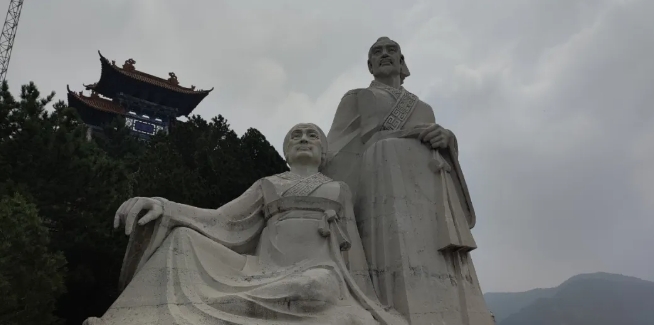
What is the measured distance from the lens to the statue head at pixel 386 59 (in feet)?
21.8

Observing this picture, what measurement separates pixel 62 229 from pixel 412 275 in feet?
21.3

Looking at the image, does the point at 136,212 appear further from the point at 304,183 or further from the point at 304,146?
the point at 304,146

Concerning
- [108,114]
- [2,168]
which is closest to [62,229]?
[2,168]

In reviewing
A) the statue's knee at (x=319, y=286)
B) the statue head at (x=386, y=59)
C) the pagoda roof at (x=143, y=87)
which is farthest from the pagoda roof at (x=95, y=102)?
the statue's knee at (x=319, y=286)

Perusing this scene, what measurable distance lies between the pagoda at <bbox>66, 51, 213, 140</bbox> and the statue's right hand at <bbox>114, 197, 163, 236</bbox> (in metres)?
25.8

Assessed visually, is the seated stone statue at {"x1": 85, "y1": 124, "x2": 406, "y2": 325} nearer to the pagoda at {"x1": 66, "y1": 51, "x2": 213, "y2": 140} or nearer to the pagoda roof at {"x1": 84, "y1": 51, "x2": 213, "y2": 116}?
the pagoda at {"x1": 66, "y1": 51, "x2": 213, "y2": 140}

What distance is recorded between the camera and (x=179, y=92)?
3206cm

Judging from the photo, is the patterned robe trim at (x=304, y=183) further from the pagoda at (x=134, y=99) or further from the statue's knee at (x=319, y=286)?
the pagoda at (x=134, y=99)

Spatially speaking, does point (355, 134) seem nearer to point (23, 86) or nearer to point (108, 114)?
point (23, 86)

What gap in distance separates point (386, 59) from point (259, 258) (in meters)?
2.91

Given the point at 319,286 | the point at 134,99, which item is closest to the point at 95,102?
the point at 134,99

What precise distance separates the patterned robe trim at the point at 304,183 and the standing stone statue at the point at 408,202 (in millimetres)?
547

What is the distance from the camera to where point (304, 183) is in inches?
206

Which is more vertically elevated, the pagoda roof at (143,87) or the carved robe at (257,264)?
the pagoda roof at (143,87)
